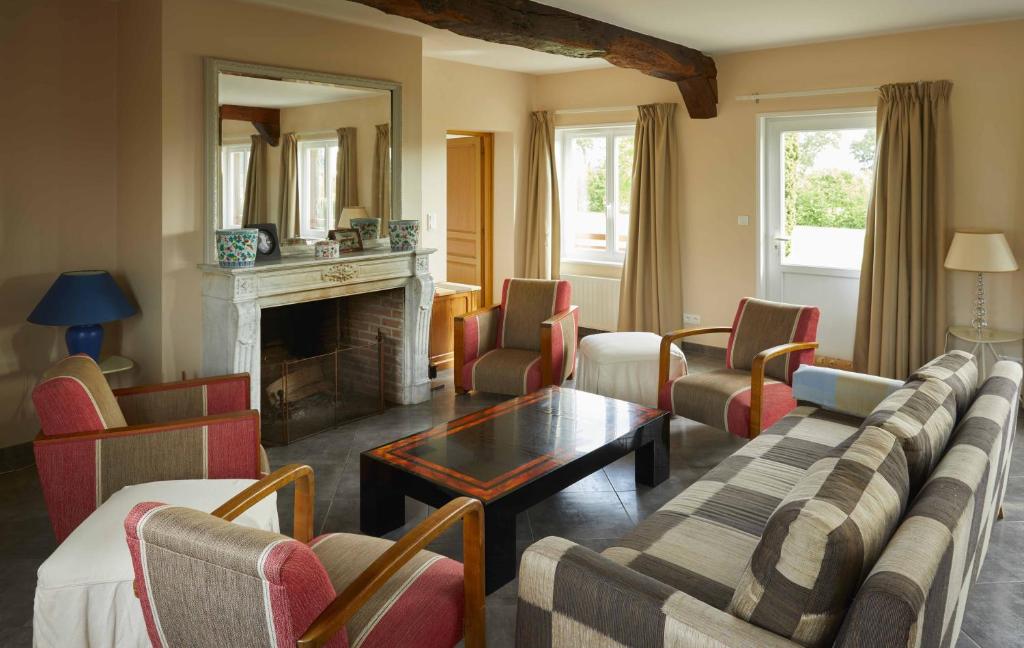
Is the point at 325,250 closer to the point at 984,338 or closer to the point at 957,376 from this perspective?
the point at 957,376

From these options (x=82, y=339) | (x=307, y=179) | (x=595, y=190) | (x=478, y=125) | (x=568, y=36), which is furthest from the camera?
(x=595, y=190)

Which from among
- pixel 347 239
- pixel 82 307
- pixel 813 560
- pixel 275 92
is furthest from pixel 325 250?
pixel 813 560

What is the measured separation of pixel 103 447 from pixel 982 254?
16.3 ft

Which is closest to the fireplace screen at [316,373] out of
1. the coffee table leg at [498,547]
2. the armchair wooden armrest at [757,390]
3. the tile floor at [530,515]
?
the tile floor at [530,515]

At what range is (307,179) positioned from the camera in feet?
15.8

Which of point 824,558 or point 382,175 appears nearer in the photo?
point 824,558

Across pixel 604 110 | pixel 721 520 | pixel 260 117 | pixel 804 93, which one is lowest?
pixel 721 520

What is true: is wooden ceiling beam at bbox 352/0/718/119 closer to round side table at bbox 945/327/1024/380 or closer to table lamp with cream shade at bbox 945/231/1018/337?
table lamp with cream shade at bbox 945/231/1018/337

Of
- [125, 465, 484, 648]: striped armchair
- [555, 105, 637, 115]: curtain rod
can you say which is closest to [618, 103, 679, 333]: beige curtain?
[555, 105, 637, 115]: curtain rod

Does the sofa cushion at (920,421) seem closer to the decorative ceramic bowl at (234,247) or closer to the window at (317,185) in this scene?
the decorative ceramic bowl at (234,247)

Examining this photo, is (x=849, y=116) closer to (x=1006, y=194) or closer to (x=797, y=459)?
(x=1006, y=194)

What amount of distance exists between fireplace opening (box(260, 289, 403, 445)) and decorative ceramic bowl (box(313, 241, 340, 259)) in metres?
0.55

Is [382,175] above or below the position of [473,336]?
above

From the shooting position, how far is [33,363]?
427cm
